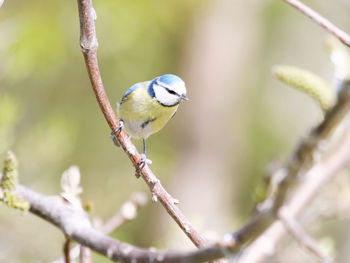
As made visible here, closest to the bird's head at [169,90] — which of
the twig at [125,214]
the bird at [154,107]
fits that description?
the bird at [154,107]

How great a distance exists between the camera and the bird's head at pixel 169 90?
1.30 metres

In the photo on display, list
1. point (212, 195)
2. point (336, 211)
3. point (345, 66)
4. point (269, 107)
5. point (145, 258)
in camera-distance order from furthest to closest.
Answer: point (269, 107)
point (212, 195)
point (336, 211)
point (345, 66)
point (145, 258)

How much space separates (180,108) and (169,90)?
2.14 m

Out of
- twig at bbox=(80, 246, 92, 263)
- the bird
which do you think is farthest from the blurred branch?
the bird

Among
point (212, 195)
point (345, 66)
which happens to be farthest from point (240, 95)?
point (345, 66)

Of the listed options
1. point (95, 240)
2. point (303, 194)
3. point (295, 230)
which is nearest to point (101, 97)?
point (95, 240)

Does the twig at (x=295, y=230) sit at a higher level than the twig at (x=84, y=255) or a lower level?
higher

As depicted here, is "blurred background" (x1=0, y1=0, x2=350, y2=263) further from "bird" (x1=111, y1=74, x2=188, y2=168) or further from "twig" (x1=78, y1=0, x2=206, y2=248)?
"twig" (x1=78, y1=0, x2=206, y2=248)

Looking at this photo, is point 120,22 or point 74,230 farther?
point 120,22

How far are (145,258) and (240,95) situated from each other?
10.7 feet

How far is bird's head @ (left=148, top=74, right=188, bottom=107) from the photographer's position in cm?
130

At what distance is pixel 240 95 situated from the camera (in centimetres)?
380

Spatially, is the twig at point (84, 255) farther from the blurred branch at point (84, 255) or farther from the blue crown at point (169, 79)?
the blue crown at point (169, 79)

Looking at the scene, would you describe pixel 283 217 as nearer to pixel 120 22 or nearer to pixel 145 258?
pixel 145 258
